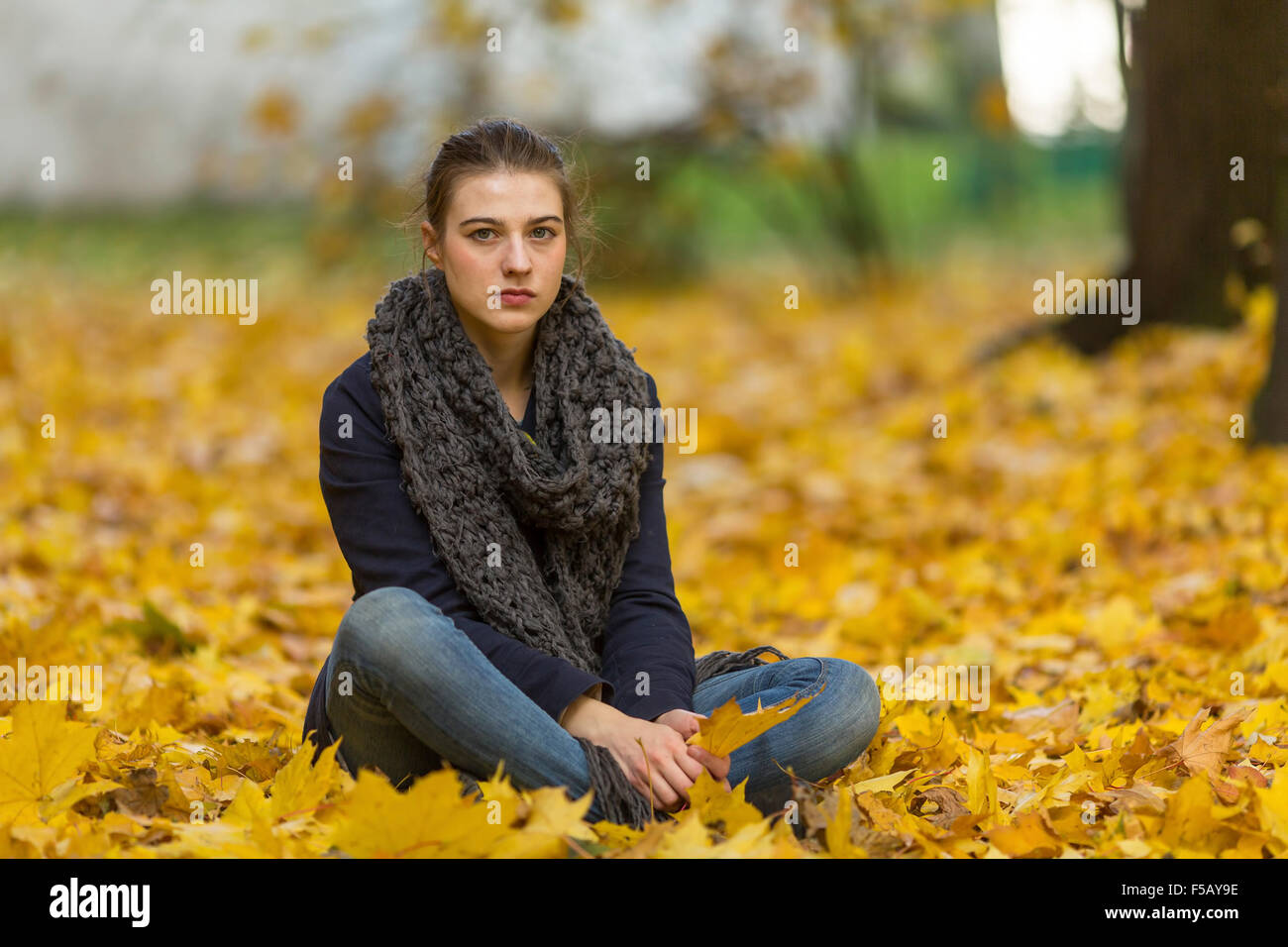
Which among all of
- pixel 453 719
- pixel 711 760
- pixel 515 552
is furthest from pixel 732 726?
pixel 515 552

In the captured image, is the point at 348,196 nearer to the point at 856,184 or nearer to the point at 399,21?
the point at 399,21

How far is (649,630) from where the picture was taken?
201 cm

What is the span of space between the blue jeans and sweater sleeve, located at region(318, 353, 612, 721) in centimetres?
9

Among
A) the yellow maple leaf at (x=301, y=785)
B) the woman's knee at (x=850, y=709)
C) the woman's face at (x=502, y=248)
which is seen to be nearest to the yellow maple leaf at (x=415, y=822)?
the yellow maple leaf at (x=301, y=785)

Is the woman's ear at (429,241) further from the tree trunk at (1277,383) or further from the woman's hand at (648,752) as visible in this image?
the tree trunk at (1277,383)

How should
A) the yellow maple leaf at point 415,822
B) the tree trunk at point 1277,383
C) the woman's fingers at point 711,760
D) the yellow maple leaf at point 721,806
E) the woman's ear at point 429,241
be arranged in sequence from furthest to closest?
the tree trunk at point 1277,383
the woman's ear at point 429,241
the woman's fingers at point 711,760
the yellow maple leaf at point 721,806
the yellow maple leaf at point 415,822

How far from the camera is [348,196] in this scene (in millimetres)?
8422

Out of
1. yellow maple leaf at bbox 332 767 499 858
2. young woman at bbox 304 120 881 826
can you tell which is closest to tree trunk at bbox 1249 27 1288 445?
young woman at bbox 304 120 881 826

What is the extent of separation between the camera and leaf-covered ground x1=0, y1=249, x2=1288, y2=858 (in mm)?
1678

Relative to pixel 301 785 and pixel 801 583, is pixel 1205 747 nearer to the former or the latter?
pixel 301 785

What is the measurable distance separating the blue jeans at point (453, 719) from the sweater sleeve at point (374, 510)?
0.09 m

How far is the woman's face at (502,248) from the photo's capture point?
196 cm
